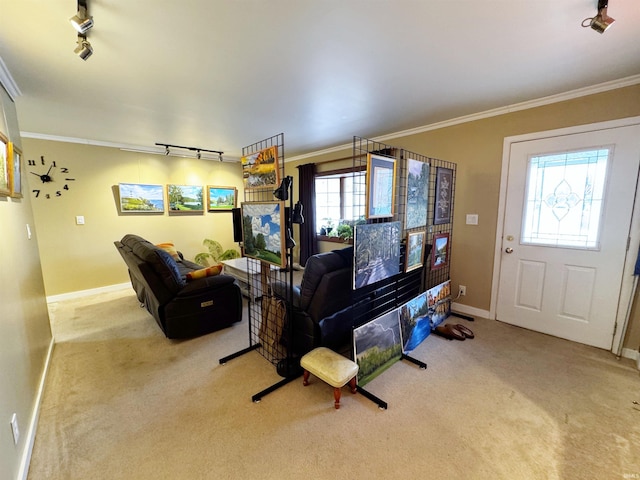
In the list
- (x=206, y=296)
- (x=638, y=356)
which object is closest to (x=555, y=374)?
(x=638, y=356)

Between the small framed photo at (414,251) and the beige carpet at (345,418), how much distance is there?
0.86 m

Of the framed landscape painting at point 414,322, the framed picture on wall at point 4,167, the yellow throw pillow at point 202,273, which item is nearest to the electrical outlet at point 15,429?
the framed picture on wall at point 4,167

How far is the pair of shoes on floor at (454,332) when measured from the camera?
2.75 m

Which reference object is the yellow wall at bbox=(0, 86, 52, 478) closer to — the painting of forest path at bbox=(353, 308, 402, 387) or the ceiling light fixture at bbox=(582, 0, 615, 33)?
the painting of forest path at bbox=(353, 308, 402, 387)

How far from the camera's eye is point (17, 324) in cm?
165

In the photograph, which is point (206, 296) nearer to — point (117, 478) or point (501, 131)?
point (117, 478)

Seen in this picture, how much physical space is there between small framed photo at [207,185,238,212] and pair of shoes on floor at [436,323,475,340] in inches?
180

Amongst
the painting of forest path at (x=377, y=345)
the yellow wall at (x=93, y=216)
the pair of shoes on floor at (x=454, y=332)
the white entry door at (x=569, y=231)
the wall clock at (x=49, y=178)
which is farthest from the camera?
the yellow wall at (x=93, y=216)

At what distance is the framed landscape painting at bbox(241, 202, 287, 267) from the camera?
202 cm

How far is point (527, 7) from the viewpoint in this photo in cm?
139

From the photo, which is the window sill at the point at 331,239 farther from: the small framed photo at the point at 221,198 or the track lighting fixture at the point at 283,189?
the track lighting fixture at the point at 283,189

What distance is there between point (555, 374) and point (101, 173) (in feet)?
20.8

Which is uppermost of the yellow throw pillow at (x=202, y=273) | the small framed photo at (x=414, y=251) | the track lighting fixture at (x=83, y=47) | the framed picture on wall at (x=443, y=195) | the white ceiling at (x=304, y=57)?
the white ceiling at (x=304, y=57)

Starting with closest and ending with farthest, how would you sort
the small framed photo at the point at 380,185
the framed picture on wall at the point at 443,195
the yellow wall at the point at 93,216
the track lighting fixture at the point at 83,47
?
the track lighting fixture at the point at 83,47 → the small framed photo at the point at 380,185 → the framed picture on wall at the point at 443,195 → the yellow wall at the point at 93,216
